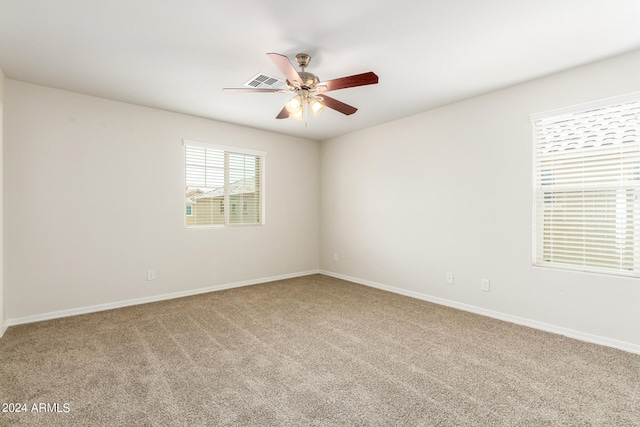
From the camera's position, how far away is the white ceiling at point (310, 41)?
6.82ft

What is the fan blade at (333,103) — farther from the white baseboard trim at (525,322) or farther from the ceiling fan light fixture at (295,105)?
the white baseboard trim at (525,322)

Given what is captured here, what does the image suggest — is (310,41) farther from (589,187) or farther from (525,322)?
(525,322)

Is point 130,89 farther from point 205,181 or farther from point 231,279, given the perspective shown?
point 231,279

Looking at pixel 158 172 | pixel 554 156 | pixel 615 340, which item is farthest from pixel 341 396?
pixel 158 172

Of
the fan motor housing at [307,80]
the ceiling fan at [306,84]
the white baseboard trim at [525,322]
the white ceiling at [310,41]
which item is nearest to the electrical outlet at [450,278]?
the white baseboard trim at [525,322]

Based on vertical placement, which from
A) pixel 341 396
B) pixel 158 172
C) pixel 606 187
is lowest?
pixel 341 396

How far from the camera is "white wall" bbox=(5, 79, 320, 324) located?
10.7 feet

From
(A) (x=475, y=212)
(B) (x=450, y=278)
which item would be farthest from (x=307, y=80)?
(B) (x=450, y=278)

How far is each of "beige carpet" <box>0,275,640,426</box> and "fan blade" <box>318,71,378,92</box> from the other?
7.04ft

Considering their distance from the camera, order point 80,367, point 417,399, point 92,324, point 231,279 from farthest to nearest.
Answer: point 231,279, point 92,324, point 80,367, point 417,399

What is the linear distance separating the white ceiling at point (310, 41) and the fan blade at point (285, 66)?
0.94 ft

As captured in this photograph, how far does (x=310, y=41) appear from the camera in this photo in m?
2.47

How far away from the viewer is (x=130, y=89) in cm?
343

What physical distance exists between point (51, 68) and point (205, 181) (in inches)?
80.6
